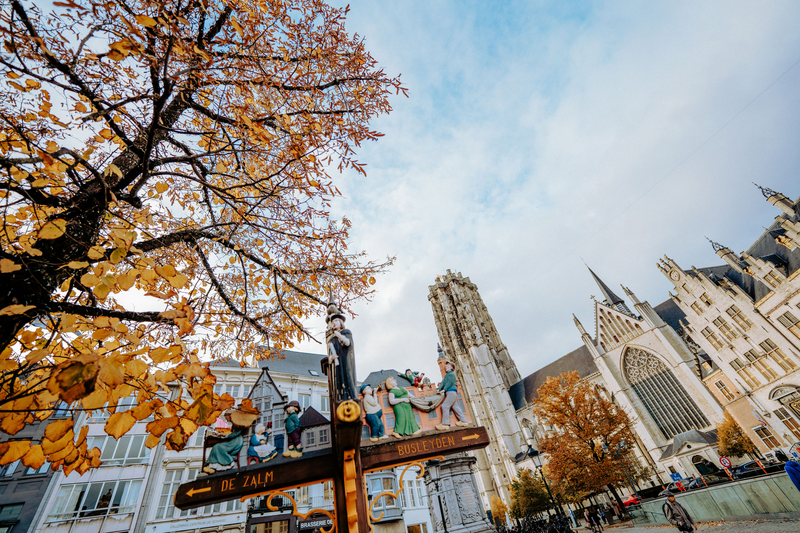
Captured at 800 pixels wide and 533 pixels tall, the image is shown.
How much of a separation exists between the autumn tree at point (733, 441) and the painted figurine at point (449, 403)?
40.1 meters

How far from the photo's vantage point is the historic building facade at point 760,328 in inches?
992

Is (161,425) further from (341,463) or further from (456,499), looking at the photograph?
(456,499)

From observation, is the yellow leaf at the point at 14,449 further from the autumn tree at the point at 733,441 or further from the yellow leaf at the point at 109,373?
the autumn tree at the point at 733,441

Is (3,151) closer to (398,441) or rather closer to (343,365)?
(343,365)

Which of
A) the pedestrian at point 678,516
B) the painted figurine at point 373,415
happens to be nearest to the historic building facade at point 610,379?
the pedestrian at point 678,516

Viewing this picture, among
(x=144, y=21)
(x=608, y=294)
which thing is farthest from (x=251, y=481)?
(x=608, y=294)

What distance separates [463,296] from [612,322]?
2672 cm

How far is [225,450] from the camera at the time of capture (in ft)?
11.1

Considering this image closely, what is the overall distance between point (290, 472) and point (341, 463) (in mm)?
552

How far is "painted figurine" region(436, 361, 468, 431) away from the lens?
12.1ft

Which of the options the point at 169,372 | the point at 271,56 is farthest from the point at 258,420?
the point at 271,56

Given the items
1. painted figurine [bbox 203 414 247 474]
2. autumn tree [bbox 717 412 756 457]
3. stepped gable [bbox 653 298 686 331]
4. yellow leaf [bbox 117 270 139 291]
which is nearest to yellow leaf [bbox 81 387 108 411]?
yellow leaf [bbox 117 270 139 291]

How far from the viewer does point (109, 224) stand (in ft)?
13.1

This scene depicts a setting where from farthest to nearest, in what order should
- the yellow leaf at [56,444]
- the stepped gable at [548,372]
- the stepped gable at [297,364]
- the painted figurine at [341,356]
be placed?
the stepped gable at [548,372]
the stepped gable at [297,364]
the painted figurine at [341,356]
the yellow leaf at [56,444]
